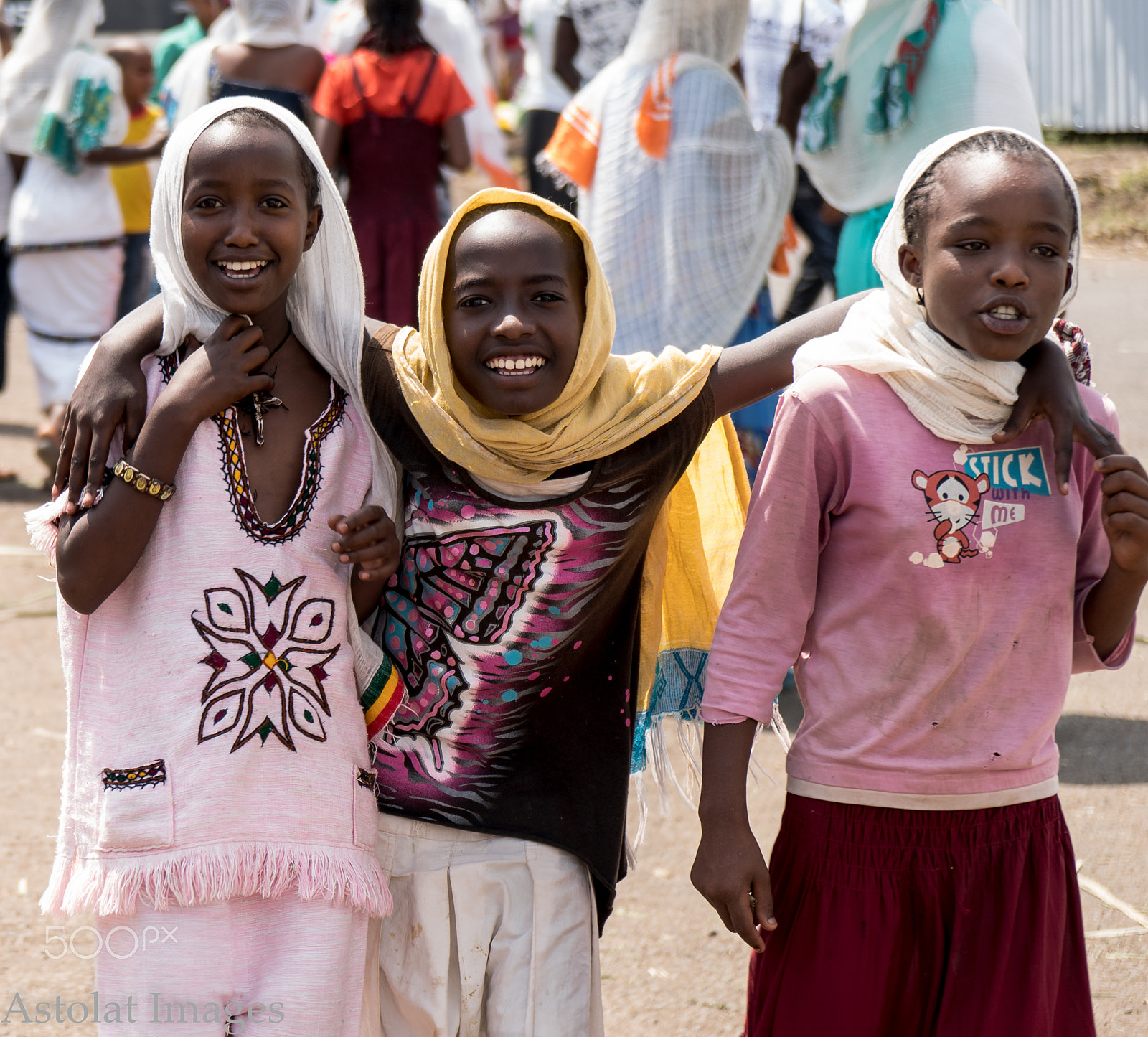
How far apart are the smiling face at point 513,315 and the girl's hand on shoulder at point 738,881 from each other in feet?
2.33

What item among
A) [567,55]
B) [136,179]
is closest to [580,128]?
[136,179]

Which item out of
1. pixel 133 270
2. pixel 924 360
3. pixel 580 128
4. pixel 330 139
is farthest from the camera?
pixel 133 270

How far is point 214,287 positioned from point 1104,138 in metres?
10.8

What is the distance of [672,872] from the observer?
3.60 meters

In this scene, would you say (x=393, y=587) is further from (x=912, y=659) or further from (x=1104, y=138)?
(x=1104, y=138)

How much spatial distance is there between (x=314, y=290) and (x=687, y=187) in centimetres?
218

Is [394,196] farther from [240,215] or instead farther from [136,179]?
[240,215]

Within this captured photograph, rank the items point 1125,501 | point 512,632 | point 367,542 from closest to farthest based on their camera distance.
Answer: point 1125,501, point 367,542, point 512,632

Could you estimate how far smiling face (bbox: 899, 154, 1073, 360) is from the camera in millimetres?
2041

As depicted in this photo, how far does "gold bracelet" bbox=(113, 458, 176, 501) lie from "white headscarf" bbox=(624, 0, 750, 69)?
2.82m

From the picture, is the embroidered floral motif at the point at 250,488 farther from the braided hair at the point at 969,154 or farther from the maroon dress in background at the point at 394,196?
the maroon dress in background at the point at 394,196

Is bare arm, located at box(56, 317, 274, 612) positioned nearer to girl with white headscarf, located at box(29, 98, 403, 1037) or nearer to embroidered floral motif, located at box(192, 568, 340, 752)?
girl with white headscarf, located at box(29, 98, 403, 1037)

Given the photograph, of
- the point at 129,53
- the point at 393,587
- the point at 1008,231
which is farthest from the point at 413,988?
the point at 129,53

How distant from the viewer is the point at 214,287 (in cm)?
223
